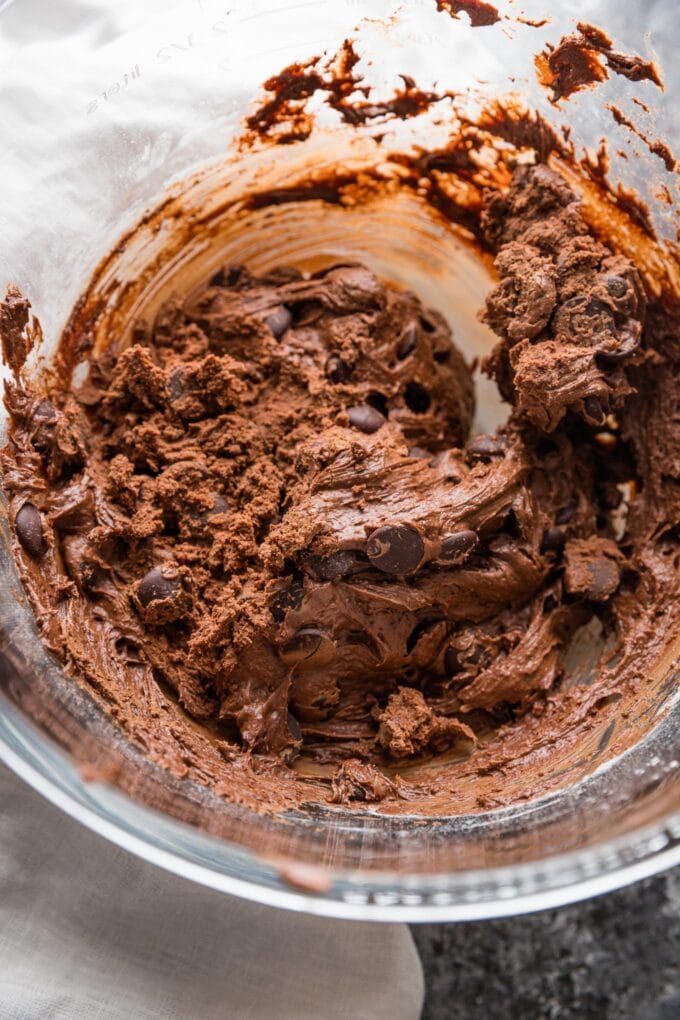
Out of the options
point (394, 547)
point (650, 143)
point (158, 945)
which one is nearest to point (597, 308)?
point (650, 143)

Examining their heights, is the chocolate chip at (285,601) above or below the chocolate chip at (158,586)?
below

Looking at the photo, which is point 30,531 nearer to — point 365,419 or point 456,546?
point 365,419

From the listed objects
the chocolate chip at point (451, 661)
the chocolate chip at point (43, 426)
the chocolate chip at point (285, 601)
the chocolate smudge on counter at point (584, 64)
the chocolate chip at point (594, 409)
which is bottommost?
the chocolate chip at point (451, 661)

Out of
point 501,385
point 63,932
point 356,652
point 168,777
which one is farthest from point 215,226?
point 63,932

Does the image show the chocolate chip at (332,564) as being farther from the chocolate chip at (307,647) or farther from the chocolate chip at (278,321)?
the chocolate chip at (278,321)

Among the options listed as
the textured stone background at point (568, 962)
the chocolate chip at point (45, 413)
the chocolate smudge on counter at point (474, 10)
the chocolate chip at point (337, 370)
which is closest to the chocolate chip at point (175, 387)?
the chocolate chip at point (45, 413)

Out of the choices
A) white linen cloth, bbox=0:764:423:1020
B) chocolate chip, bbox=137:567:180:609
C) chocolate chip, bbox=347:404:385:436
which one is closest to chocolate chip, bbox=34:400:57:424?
chocolate chip, bbox=137:567:180:609
